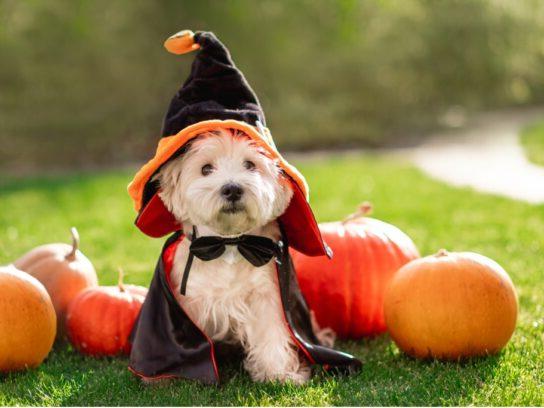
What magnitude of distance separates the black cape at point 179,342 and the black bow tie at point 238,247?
0.09 metres

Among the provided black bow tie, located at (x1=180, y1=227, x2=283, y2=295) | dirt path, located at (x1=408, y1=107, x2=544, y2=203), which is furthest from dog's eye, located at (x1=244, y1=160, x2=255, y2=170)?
dirt path, located at (x1=408, y1=107, x2=544, y2=203)

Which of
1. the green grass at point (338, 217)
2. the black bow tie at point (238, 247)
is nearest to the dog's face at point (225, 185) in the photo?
the black bow tie at point (238, 247)

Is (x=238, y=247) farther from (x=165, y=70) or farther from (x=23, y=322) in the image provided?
(x=165, y=70)

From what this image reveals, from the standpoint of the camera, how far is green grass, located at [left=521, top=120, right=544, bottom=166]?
13.8 metres

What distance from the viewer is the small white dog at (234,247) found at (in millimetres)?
3424

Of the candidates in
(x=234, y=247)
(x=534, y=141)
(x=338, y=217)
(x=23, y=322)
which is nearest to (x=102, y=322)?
(x=23, y=322)

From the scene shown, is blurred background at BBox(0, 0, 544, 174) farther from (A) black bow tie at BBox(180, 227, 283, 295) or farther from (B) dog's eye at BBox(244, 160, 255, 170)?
(B) dog's eye at BBox(244, 160, 255, 170)

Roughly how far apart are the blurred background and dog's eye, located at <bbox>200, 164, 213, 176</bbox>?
38.4 ft

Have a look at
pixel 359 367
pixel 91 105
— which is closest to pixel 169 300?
pixel 359 367

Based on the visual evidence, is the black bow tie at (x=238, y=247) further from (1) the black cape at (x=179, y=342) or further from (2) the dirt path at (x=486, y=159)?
(2) the dirt path at (x=486, y=159)

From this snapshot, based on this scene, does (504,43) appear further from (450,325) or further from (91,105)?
(450,325)

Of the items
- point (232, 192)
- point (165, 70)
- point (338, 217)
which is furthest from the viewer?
point (165, 70)

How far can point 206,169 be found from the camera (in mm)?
3535

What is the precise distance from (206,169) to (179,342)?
2.75ft
